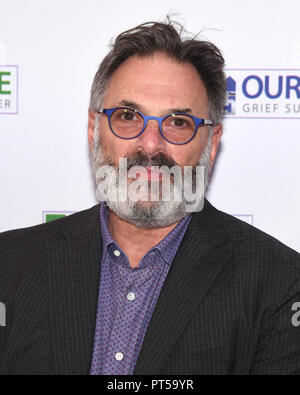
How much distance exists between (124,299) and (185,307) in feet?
0.78

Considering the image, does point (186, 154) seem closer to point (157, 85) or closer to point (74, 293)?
point (157, 85)

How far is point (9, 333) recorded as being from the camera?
1.98m

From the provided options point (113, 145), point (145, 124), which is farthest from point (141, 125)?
point (113, 145)

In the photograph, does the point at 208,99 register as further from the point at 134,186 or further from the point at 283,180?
the point at 283,180

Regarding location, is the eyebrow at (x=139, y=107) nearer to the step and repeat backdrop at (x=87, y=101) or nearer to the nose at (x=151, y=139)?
the nose at (x=151, y=139)

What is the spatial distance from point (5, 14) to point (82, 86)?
1.88ft

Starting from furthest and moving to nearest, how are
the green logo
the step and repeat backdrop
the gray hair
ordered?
the green logo, the step and repeat backdrop, the gray hair

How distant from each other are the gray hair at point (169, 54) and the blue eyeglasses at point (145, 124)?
16 cm

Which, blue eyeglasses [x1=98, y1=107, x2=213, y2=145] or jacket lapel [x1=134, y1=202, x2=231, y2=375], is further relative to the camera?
blue eyeglasses [x1=98, y1=107, x2=213, y2=145]

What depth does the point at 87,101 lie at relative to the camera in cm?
280

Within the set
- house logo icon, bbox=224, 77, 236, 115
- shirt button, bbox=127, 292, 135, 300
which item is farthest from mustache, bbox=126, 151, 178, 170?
house logo icon, bbox=224, 77, 236, 115

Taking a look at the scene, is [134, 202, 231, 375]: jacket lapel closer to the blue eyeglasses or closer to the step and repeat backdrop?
the blue eyeglasses

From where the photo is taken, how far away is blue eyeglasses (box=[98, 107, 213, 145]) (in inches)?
81.2

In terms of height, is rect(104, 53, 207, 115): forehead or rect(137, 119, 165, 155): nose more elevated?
rect(104, 53, 207, 115): forehead
